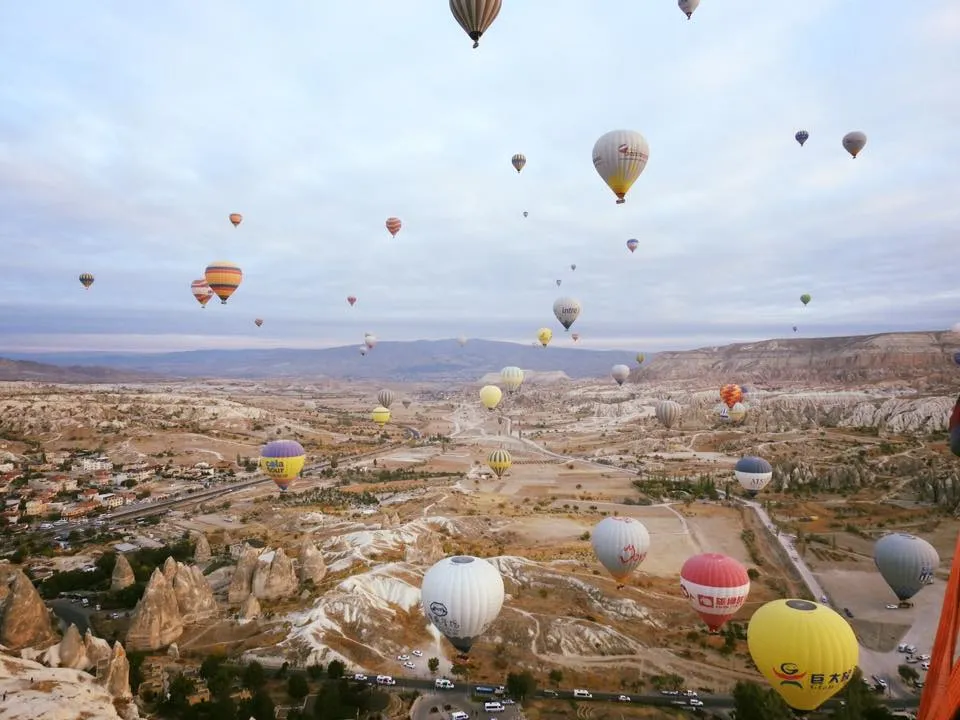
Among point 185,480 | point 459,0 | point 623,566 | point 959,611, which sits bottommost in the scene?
point 185,480

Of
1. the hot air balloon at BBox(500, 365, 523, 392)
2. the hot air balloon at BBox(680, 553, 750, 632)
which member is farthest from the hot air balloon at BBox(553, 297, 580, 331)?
the hot air balloon at BBox(680, 553, 750, 632)

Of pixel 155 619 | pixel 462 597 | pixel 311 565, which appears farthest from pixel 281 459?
pixel 462 597

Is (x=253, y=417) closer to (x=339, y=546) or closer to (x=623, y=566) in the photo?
(x=339, y=546)

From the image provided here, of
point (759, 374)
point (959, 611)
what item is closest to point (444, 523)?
point (959, 611)

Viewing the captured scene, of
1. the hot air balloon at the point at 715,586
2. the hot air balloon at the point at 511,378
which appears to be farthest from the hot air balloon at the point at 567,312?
the hot air balloon at the point at 715,586

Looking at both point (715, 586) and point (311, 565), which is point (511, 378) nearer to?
point (311, 565)

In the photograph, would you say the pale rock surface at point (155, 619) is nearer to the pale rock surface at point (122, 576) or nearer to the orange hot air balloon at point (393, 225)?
the pale rock surface at point (122, 576)
